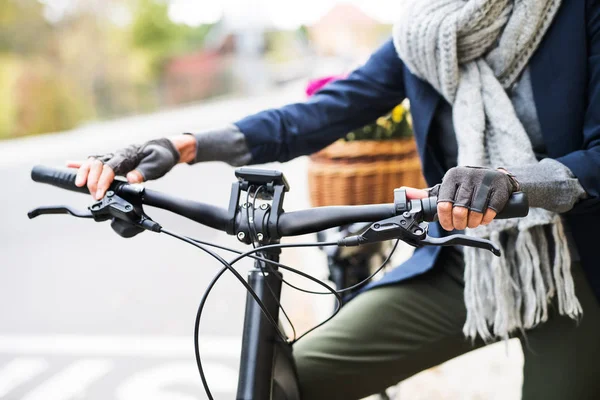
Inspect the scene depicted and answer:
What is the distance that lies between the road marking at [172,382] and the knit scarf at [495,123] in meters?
1.33

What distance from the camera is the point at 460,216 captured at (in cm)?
76

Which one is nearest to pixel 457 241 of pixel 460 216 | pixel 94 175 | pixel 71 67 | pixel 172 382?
pixel 460 216

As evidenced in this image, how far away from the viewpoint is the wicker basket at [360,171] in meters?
1.82

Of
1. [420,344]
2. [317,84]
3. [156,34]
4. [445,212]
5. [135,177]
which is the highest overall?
[156,34]

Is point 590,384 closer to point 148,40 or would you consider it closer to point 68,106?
point 68,106

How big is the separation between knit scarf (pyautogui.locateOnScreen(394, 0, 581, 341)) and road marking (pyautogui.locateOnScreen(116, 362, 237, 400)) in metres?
1.33

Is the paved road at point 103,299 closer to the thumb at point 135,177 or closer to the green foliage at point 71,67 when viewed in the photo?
the thumb at point 135,177

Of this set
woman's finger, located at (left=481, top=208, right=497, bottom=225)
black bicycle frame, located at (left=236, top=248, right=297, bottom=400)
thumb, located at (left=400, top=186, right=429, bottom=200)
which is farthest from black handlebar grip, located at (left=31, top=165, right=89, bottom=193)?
woman's finger, located at (left=481, top=208, right=497, bottom=225)

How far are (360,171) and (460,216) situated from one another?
3.52 ft

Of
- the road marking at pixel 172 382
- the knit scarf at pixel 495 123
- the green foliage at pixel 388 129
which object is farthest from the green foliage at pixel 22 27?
the knit scarf at pixel 495 123

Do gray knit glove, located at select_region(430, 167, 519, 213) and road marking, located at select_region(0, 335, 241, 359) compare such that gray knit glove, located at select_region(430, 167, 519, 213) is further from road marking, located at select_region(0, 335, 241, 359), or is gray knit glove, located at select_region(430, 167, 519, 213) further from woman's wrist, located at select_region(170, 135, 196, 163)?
road marking, located at select_region(0, 335, 241, 359)

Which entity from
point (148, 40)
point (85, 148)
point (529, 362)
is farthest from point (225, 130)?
point (148, 40)

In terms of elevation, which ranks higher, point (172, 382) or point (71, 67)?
point (71, 67)

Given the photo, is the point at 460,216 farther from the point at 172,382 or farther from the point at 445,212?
the point at 172,382
